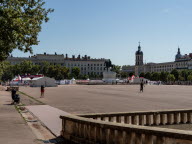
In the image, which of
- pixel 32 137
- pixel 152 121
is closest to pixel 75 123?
pixel 32 137

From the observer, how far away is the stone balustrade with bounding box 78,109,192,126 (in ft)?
36.8

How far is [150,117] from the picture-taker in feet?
39.8

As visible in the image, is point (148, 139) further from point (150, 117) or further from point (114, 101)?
point (114, 101)

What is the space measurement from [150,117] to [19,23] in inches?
494

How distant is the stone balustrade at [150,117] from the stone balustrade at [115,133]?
60 centimetres

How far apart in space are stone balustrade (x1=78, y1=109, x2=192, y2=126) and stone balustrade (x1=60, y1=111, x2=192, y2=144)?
60 cm

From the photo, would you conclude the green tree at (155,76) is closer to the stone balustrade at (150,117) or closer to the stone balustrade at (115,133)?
the stone balustrade at (150,117)

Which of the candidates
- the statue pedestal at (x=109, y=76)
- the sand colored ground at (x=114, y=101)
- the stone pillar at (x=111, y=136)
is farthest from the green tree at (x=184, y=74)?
the stone pillar at (x=111, y=136)

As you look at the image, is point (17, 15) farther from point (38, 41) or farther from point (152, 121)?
point (152, 121)

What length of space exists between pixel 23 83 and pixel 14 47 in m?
74.7

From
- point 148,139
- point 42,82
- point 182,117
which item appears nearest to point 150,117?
point 182,117

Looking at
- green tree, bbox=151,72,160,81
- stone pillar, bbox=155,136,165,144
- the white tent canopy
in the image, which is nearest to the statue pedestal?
the white tent canopy

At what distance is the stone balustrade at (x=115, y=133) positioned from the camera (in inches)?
252

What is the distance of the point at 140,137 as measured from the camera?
7.11m
